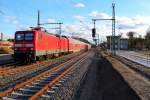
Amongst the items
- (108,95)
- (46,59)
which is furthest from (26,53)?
(108,95)

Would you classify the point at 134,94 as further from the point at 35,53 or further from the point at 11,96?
the point at 35,53

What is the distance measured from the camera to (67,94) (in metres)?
13.0

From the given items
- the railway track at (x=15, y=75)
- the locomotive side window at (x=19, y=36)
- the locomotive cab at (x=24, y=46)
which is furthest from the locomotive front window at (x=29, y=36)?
the railway track at (x=15, y=75)

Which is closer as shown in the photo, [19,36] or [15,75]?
[15,75]

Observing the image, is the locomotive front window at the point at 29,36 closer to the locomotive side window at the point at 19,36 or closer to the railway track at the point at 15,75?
the locomotive side window at the point at 19,36

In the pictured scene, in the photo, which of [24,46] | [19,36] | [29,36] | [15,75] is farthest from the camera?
[19,36]

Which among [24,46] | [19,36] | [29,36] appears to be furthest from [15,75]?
[19,36]

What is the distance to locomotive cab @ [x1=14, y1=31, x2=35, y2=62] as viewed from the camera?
94.8ft

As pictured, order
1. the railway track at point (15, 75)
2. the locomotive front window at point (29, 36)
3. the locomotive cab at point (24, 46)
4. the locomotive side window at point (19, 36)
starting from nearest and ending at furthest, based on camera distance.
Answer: the railway track at point (15, 75) < the locomotive cab at point (24, 46) < the locomotive front window at point (29, 36) < the locomotive side window at point (19, 36)

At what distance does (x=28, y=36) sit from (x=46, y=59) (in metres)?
7.03

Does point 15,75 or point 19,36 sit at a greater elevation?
point 19,36

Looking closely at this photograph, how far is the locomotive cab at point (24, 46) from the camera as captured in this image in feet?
94.8

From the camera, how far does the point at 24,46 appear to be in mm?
29250

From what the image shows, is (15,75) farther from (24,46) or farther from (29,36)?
(29,36)
